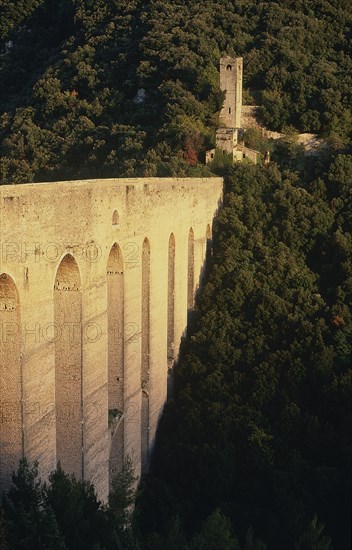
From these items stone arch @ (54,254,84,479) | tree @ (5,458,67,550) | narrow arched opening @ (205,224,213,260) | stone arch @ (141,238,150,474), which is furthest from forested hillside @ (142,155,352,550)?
tree @ (5,458,67,550)

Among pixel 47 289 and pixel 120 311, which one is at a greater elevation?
pixel 47 289

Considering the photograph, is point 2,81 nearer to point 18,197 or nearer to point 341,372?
point 341,372

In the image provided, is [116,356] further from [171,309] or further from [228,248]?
[228,248]

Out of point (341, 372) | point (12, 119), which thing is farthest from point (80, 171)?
point (341, 372)

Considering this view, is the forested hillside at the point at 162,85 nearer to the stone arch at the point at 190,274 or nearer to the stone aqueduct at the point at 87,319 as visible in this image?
the stone arch at the point at 190,274

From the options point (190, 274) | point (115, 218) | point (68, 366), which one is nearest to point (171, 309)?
point (190, 274)

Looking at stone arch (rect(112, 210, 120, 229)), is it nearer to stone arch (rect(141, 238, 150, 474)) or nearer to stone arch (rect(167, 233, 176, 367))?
stone arch (rect(141, 238, 150, 474))

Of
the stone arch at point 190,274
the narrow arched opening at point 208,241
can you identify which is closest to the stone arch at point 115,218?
the stone arch at point 190,274
